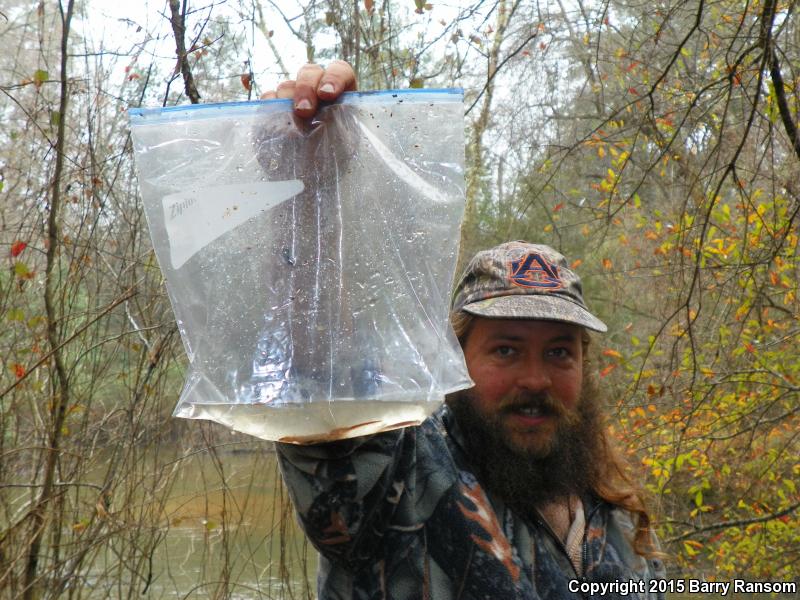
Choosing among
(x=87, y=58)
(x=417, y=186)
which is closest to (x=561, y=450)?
(x=417, y=186)

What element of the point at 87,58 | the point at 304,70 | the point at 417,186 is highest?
the point at 87,58

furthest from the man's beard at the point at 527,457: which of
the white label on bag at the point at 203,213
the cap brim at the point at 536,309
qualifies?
the white label on bag at the point at 203,213

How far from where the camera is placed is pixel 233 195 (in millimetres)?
1217

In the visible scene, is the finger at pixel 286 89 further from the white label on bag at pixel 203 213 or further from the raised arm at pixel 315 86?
the white label on bag at pixel 203 213

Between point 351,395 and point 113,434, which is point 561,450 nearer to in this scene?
point 351,395

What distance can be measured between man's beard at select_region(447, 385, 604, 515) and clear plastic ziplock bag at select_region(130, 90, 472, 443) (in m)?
0.45

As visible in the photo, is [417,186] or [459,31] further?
[459,31]

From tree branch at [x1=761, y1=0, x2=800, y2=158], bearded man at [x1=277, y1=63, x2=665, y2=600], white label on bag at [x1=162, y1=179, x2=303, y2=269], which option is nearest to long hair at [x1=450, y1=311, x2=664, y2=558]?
bearded man at [x1=277, y1=63, x2=665, y2=600]

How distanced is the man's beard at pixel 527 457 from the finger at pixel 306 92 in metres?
0.78

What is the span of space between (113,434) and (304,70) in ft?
7.55

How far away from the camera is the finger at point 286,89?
124 cm

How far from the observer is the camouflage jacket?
1.27m

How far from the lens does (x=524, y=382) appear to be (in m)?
1.69

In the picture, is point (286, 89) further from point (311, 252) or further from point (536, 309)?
point (536, 309)
